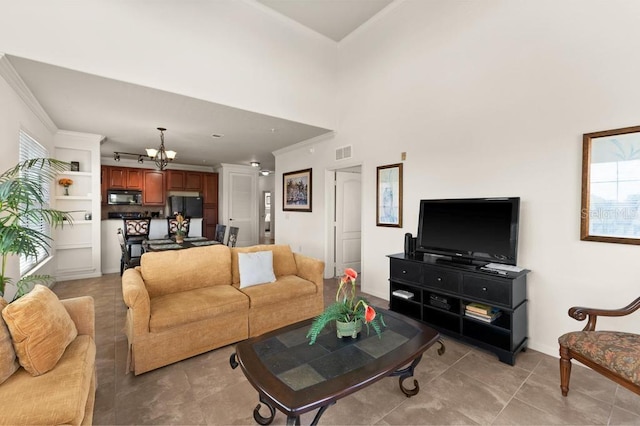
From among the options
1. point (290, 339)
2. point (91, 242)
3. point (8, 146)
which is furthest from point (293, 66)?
point (91, 242)

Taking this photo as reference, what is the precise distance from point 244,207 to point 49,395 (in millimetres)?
7377

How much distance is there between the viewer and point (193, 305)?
8.28ft

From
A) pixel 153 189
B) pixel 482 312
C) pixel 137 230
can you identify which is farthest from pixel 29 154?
pixel 482 312

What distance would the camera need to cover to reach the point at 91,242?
5.23 m

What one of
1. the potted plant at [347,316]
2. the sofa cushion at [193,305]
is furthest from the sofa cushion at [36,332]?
the potted plant at [347,316]

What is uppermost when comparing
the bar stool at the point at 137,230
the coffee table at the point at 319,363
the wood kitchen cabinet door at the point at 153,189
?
the wood kitchen cabinet door at the point at 153,189

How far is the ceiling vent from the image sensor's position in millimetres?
4688

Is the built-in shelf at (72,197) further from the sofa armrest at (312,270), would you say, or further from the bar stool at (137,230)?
the sofa armrest at (312,270)

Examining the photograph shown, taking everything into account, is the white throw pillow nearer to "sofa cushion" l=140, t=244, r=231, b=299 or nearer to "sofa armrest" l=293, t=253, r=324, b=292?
"sofa cushion" l=140, t=244, r=231, b=299

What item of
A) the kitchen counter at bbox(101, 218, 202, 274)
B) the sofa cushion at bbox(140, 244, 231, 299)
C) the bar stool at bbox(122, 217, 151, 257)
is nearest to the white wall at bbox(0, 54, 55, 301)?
the sofa cushion at bbox(140, 244, 231, 299)

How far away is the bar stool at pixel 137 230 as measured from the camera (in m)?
5.07

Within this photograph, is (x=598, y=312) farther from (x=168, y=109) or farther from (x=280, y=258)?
(x=168, y=109)

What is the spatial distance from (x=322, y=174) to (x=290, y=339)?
369 centimetres

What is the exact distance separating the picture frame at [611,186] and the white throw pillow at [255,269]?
115 inches
